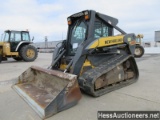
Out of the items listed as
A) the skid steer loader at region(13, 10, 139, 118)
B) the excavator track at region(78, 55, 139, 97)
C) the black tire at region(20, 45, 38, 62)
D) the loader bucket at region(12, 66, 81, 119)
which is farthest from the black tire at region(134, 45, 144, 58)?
the loader bucket at region(12, 66, 81, 119)

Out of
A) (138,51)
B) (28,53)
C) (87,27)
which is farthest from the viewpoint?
(138,51)

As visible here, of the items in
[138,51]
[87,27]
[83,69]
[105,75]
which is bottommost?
[105,75]

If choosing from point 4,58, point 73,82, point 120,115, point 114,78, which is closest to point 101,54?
point 114,78

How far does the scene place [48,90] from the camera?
154 inches

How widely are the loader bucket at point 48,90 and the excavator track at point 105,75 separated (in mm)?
390

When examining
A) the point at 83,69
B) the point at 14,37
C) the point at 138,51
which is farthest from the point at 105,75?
the point at 138,51

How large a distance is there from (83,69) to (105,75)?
1.70ft

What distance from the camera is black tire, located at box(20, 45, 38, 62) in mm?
11594

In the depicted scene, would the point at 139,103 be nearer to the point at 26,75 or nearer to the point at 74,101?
the point at 74,101

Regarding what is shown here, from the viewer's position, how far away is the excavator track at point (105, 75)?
11.7ft

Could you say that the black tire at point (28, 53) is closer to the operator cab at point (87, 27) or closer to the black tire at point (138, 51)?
the operator cab at point (87, 27)

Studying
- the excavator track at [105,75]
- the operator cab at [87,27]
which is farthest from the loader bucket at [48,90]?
the operator cab at [87,27]

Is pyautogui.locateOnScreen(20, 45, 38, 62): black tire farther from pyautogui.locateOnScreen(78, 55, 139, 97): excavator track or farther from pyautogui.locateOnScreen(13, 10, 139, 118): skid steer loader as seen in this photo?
pyautogui.locateOnScreen(78, 55, 139, 97): excavator track

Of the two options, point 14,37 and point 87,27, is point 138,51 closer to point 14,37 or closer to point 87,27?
point 14,37
